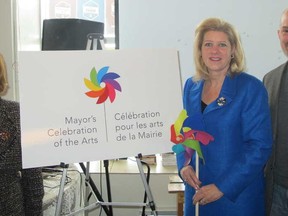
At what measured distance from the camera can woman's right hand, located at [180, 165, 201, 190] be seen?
1.61 metres

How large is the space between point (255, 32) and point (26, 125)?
7.08 feet

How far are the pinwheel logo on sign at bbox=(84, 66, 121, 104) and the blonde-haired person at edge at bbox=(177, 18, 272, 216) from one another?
415 mm

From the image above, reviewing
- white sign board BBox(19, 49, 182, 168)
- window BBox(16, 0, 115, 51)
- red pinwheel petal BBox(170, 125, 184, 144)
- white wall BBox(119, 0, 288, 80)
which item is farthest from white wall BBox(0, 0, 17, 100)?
red pinwheel petal BBox(170, 125, 184, 144)

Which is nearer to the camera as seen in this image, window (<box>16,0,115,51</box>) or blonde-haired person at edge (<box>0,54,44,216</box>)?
blonde-haired person at edge (<box>0,54,44,216</box>)

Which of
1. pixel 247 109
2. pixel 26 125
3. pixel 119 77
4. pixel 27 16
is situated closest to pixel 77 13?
pixel 27 16

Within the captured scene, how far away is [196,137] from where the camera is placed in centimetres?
157

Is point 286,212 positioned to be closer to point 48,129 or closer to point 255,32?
point 48,129

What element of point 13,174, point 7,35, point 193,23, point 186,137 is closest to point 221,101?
point 186,137

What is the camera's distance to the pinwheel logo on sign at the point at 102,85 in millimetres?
1622

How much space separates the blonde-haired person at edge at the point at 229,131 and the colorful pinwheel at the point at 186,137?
1.6 inches

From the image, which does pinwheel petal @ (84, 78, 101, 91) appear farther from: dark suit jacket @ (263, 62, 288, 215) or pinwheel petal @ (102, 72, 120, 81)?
dark suit jacket @ (263, 62, 288, 215)

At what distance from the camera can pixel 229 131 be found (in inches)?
60.5

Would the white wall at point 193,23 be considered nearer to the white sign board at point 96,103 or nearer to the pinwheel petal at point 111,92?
the white sign board at point 96,103

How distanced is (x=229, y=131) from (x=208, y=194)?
31cm
